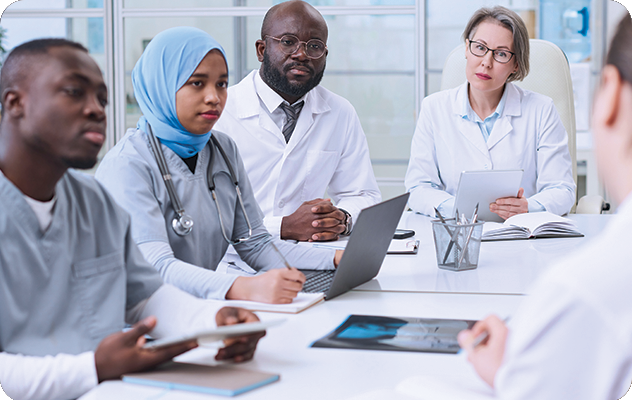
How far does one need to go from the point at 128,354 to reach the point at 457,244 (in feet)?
2.92

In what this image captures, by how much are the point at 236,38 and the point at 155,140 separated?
10.1 feet

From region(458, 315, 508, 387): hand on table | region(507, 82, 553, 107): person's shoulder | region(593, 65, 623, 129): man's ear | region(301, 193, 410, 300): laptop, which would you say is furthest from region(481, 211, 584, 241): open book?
region(593, 65, 623, 129): man's ear

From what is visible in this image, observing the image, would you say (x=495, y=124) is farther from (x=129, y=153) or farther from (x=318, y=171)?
(x=129, y=153)

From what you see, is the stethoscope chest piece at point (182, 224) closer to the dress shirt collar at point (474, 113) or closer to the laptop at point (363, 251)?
the laptop at point (363, 251)

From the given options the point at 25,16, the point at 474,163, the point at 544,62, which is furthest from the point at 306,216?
the point at 25,16

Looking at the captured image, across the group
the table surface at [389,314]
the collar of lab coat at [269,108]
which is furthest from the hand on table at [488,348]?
the collar of lab coat at [269,108]

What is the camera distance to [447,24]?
4105 millimetres

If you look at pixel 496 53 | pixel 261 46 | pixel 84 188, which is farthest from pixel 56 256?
pixel 496 53

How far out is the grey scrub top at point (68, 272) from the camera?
87 centimetres

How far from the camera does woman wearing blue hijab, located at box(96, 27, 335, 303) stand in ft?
3.97

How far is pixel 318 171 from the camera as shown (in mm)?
2256

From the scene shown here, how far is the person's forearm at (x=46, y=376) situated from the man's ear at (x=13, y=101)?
340mm

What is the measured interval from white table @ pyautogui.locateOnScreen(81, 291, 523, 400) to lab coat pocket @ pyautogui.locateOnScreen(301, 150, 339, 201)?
1.09 metres

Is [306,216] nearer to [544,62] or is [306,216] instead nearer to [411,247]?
[411,247]
